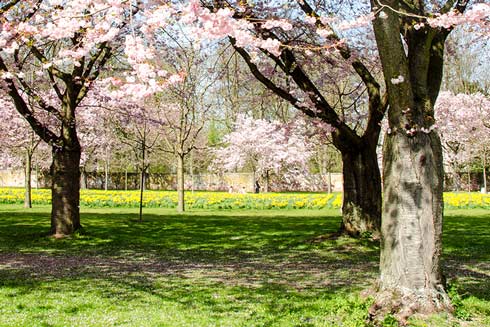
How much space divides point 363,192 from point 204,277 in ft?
15.9

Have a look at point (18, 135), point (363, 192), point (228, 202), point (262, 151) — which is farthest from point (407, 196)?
point (262, 151)

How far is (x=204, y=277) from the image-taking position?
7.68 metres

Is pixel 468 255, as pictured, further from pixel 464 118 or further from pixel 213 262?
pixel 464 118

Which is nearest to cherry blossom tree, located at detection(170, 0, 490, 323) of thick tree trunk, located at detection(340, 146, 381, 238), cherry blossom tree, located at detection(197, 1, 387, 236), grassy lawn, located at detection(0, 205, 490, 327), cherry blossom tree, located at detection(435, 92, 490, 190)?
grassy lawn, located at detection(0, 205, 490, 327)

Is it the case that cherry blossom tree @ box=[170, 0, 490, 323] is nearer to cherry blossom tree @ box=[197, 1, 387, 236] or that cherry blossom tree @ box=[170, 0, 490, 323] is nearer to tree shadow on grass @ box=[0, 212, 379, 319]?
tree shadow on grass @ box=[0, 212, 379, 319]

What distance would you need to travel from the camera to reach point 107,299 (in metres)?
6.08

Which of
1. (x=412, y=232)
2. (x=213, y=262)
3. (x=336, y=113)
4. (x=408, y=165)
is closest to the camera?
(x=412, y=232)

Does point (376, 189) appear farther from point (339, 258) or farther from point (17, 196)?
point (17, 196)

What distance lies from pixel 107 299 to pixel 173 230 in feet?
26.6

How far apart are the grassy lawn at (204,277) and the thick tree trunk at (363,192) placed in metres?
0.52

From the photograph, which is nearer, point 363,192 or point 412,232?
point 412,232

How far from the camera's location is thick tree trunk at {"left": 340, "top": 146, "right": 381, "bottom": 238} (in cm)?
1120

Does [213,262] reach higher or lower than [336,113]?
lower

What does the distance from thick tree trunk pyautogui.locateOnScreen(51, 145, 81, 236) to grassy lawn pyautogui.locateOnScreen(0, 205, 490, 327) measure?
37 centimetres
